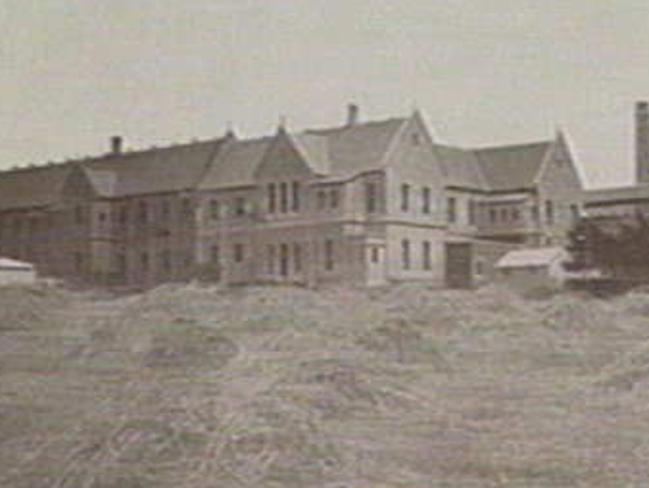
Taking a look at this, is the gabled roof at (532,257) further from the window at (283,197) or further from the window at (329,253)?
the window at (283,197)

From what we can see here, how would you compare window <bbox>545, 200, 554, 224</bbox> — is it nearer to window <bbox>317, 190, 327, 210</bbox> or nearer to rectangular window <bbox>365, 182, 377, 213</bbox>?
rectangular window <bbox>365, 182, 377, 213</bbox>

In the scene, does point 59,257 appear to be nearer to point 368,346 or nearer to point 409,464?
point 368,346

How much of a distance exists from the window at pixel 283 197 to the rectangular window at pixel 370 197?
18 cm

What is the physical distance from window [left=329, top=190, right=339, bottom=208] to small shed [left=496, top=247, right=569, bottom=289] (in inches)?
14.7

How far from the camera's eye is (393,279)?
262 centimetres

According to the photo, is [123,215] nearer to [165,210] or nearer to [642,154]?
[165,210]

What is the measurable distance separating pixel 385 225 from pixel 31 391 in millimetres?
978

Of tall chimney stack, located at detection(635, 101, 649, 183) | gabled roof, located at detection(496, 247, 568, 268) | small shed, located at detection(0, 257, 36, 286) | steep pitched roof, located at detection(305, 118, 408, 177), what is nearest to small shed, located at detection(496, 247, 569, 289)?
gabled roof, located at detection(496, 247, 568, 268)

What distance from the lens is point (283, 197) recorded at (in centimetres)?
263

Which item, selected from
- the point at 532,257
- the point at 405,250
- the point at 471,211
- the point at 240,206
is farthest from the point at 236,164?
the point at 532,257

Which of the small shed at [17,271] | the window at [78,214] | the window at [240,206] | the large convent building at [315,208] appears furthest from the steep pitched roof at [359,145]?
the small shed at [17,271]

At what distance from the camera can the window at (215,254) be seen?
2785mm

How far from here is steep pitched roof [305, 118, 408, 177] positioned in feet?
8.48

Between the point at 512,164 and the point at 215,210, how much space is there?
0.67 metres
